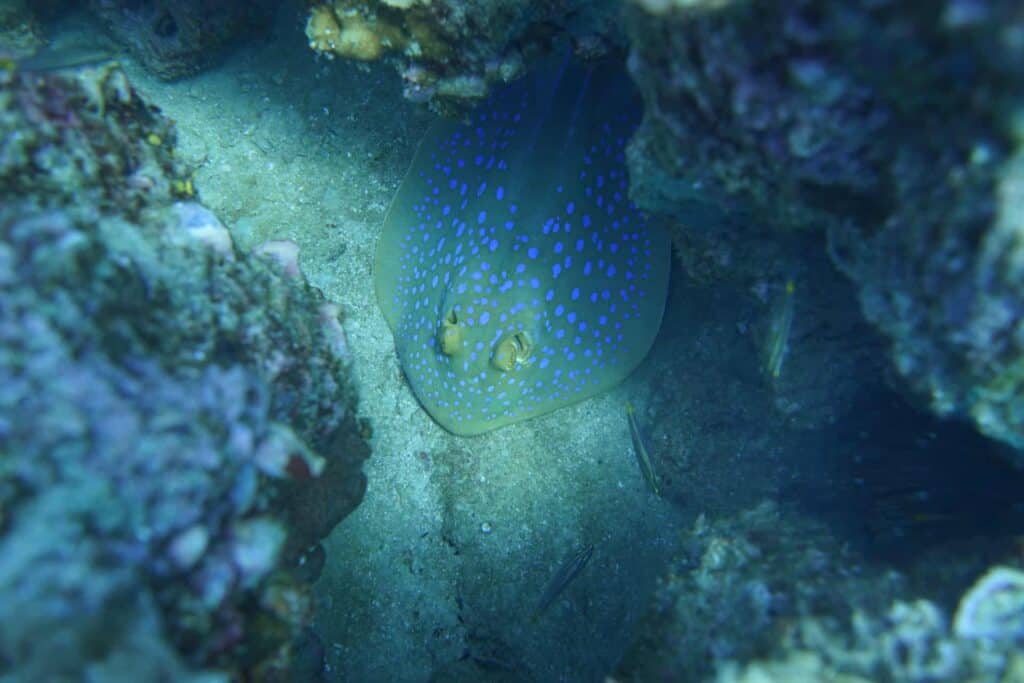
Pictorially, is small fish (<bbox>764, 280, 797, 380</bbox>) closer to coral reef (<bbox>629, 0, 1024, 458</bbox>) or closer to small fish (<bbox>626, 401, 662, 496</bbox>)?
coral reef (<bbox>629, 0, 1024, 458</bbox>)

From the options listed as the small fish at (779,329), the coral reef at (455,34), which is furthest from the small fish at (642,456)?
the coral reef at (455,34)

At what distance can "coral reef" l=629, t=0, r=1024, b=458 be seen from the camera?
6.75 feet

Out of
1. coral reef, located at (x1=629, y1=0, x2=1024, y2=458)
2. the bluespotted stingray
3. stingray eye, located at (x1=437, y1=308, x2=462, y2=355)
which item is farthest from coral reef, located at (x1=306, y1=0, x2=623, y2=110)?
stingray eye, located at (x1=437, y1=308, x2=462, y2=355)

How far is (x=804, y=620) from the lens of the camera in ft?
9.14

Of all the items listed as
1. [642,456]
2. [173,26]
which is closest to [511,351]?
[642,456]

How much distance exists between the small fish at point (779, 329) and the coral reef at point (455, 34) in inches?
97.2

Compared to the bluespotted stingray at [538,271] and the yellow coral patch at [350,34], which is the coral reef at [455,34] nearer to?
the yellow coral patch at [350,34]

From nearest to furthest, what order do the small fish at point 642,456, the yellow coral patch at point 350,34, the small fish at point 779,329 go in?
1. the small fish at point 779,329
2. the yellow coral patch at point 350,34
3. the small fish at point 642,456

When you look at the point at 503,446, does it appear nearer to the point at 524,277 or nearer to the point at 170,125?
the point at 524,277

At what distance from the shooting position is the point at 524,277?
497 cm

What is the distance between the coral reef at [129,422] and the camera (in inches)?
76.7

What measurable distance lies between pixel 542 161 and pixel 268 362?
3156 mm

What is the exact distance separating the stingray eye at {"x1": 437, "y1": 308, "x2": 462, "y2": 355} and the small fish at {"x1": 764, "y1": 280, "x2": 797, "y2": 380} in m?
2.47

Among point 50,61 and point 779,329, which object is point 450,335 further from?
point 50,61
